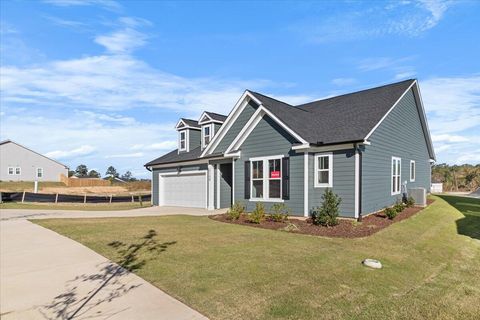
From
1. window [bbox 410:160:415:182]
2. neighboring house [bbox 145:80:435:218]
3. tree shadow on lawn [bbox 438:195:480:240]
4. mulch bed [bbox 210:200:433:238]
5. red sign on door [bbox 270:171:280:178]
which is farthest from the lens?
window [bbox 410:160:415:182]

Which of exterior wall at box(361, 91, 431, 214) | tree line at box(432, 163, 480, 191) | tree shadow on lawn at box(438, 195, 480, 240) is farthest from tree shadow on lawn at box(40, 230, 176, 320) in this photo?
tree line at box(432, 163, 480, 191)

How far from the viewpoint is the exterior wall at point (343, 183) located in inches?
474

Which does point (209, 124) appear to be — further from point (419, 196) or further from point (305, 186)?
point (419, 196)

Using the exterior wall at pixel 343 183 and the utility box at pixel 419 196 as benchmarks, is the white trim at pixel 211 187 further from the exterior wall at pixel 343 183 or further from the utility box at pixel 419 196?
the utility box at pixel 419 196

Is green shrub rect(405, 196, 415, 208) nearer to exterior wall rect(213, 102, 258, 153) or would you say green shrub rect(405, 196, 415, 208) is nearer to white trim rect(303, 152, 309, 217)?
white trim rect(303, 152, 309, 217)

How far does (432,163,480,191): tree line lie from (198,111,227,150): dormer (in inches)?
1045

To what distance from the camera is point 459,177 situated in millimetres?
34594

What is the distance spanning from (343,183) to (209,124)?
32.2ft

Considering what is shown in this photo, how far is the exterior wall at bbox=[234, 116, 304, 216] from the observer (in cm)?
1309

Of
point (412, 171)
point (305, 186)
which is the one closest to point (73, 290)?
point (305, 186)

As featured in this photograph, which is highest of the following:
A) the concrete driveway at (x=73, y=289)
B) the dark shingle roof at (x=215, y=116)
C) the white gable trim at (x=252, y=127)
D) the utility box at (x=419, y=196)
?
the dark shingle roof at (x=215, y=116)

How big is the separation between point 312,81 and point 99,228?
A: 48.6ft

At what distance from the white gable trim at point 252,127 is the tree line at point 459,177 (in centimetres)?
2763

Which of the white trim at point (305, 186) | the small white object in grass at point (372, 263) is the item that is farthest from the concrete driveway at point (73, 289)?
the white trim at point (305, 186)
